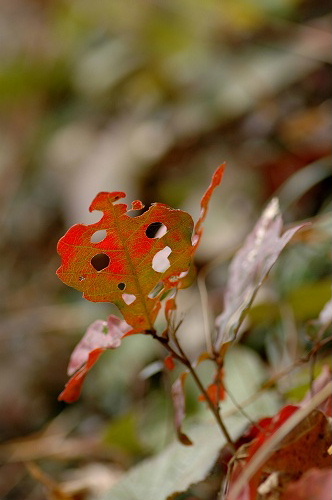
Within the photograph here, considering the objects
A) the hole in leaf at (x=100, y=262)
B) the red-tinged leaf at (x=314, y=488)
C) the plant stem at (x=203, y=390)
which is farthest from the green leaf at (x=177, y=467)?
the hole in leaf at (x=100, y=262)

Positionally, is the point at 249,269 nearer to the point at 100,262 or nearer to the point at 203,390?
the point at 203,390

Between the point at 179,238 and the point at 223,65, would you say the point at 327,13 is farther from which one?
the point at 179,238

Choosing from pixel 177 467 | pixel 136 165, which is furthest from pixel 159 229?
pixel 136 165

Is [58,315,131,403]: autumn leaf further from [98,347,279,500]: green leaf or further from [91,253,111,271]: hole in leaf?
[91,253,111,271]: hole in leaf

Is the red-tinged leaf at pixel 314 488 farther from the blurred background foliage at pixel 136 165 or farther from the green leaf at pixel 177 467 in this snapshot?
the blurred background foliage at pixel 136 165

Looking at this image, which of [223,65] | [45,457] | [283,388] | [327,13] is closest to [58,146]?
[223,65]

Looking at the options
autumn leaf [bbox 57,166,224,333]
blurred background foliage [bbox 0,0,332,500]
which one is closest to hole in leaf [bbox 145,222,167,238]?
autumn leaf [bbox 57,166,224,333]
